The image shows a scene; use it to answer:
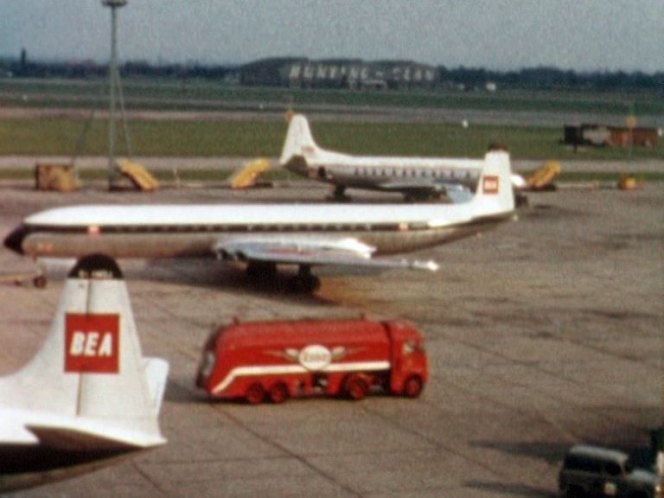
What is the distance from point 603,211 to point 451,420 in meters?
53.4

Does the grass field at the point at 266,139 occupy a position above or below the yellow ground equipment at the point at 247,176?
above

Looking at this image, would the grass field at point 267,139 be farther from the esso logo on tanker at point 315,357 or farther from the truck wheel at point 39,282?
the esso logo on tanker at point 315,357

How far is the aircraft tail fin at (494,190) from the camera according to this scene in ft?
189

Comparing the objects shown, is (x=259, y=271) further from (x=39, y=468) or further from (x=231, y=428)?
(x=39, y=468)

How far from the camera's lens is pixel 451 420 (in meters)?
35.5

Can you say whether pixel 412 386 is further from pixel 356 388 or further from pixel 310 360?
pixel 310 360

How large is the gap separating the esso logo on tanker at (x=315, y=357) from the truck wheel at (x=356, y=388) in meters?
0.81

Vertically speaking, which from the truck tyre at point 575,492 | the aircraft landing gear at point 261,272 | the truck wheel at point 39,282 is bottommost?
the truck tyre at point 575,492

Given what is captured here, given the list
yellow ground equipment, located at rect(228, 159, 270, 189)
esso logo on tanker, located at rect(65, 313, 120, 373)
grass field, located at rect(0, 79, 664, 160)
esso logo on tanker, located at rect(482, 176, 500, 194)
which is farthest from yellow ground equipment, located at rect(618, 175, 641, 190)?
esso logo on tanker, located at rect(65, 313, 120, 373)

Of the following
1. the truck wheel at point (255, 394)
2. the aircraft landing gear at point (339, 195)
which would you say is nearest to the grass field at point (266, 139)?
the aircraft landing gear at point (339, 195)

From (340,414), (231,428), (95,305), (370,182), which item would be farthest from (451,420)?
(370,182)

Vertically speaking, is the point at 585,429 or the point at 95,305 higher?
the point at 95,305

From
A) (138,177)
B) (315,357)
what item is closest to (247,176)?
(138,177)

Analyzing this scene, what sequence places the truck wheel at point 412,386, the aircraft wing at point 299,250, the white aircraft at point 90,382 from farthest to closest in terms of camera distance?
1. the aircraft wing at point 299,250
2. the truck wheel at point 412,386
3. the white aircraft at point 90,382
